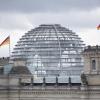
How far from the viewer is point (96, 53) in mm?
162750

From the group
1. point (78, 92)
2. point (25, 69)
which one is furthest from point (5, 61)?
point (78, 92)

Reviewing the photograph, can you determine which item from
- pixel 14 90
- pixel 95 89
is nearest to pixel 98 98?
pixel 95 89

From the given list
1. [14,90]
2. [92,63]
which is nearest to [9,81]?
[14,90]

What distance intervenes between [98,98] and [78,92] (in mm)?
3029

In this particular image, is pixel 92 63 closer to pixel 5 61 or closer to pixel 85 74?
pixel 85 74

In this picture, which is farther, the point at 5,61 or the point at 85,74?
the point at 5,61

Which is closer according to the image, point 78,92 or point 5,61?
point 78,92

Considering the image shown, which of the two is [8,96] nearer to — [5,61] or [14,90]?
[14,90]

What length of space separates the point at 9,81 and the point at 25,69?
19.6 feet

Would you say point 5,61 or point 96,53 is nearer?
point 96,53

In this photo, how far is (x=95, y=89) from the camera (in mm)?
161625

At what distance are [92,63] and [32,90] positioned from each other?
915 centimetres

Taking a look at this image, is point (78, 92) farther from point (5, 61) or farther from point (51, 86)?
point (5, 61)

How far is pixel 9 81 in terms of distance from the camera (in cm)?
16688
